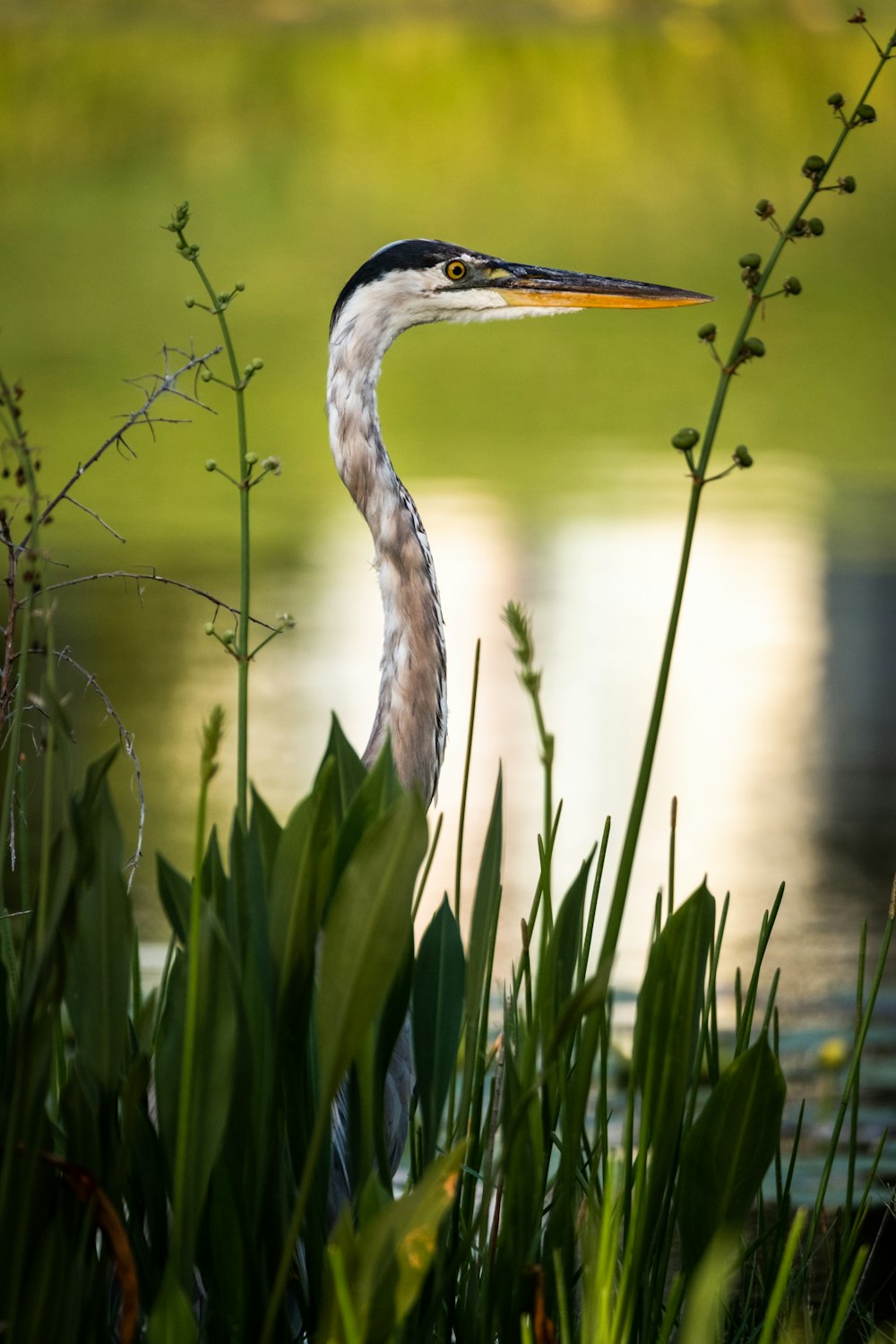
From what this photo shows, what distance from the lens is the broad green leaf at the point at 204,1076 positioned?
584 mm

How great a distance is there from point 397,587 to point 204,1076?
2.02 ft

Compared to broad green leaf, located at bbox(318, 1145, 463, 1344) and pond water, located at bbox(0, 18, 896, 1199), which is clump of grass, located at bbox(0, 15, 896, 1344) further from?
pond water, located at bbox(0, 18, 896, 1199)

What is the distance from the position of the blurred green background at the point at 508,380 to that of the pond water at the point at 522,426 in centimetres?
2

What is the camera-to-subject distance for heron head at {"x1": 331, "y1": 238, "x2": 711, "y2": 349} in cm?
129

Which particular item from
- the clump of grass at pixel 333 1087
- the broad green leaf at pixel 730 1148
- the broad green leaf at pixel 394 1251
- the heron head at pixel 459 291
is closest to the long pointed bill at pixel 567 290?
the heron head at pixel 459 291

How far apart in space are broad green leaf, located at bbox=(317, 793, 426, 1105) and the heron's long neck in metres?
0.52

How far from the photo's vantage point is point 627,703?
153 inches

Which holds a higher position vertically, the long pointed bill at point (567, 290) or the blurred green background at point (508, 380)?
the blurred green background at point (508, 380)

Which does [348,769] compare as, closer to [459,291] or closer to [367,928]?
[367,928]

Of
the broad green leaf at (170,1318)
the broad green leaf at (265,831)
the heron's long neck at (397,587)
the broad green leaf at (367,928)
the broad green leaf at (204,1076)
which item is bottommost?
the broad green leaf at (170,1318)

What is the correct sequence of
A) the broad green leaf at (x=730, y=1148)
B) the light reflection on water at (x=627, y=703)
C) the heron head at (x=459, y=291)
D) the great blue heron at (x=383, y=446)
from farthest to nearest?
the light reflection on water at (x=627, y=703) < the heron head at (x=459, y=291) < the great blue heron at (x=383, y=446) < the broad green leaf at (x=730, y=1148)

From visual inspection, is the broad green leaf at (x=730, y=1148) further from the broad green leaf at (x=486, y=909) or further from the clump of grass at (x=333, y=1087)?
the broad green leaf at (x=486, y=909)

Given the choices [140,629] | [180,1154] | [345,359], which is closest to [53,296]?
[140,629]

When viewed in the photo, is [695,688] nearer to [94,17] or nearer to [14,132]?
[14,132]
